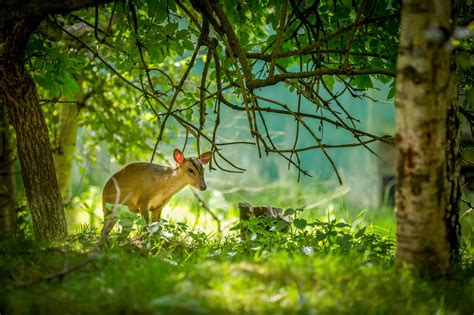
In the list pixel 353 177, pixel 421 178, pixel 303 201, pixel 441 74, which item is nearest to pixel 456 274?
pixel 421 178

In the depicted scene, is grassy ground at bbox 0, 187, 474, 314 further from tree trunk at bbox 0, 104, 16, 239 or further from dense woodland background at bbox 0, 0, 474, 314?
tree trunk at bbox 0, 104, 16, 239

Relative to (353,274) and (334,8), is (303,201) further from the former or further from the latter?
(353,274)

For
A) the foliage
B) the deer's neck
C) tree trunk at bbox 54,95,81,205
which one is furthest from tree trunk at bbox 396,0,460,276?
tree trunk at bbox 54,95,81,205

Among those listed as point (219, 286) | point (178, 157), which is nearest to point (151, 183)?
point (178, 157)

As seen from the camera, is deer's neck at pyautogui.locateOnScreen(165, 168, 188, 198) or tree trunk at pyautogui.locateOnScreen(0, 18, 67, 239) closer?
tree trunk at pyautogui.locateOnScreen(0, 18, 67, 239)

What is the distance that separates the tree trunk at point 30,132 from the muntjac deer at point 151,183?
1314 mm

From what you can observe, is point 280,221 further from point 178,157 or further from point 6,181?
point 6,181

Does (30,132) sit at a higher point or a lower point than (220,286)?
higher

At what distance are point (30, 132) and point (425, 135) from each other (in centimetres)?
274

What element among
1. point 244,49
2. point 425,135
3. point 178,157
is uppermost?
point 244,49

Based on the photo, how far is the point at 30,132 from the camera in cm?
444

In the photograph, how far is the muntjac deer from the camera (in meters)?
5.97

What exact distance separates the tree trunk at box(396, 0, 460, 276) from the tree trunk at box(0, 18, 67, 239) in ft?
8.14

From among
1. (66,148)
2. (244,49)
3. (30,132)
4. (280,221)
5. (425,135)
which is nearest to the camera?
(425,135)
